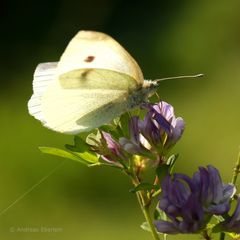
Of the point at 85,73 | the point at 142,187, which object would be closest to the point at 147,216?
the point at 142,187

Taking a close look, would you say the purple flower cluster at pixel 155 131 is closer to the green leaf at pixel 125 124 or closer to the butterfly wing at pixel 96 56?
the green leaf at pixel 125 124

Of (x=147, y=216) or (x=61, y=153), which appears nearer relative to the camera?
(x=147, y=216)

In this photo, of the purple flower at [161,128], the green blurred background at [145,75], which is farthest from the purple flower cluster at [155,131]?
the green blurred background at [145,75]

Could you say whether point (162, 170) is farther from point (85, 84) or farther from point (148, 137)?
point (85, 84)

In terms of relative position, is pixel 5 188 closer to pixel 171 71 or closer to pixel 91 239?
pixel 91 239

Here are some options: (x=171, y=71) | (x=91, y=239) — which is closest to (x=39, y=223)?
(x=91, y=239)

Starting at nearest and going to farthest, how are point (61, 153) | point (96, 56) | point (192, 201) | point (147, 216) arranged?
point (192, 201) → point (147, 216) → point (61, 153) → point (96, 56)

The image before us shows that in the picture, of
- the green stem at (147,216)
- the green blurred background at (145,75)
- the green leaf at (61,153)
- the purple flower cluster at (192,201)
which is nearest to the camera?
the purple flower cluster at (192,201)
